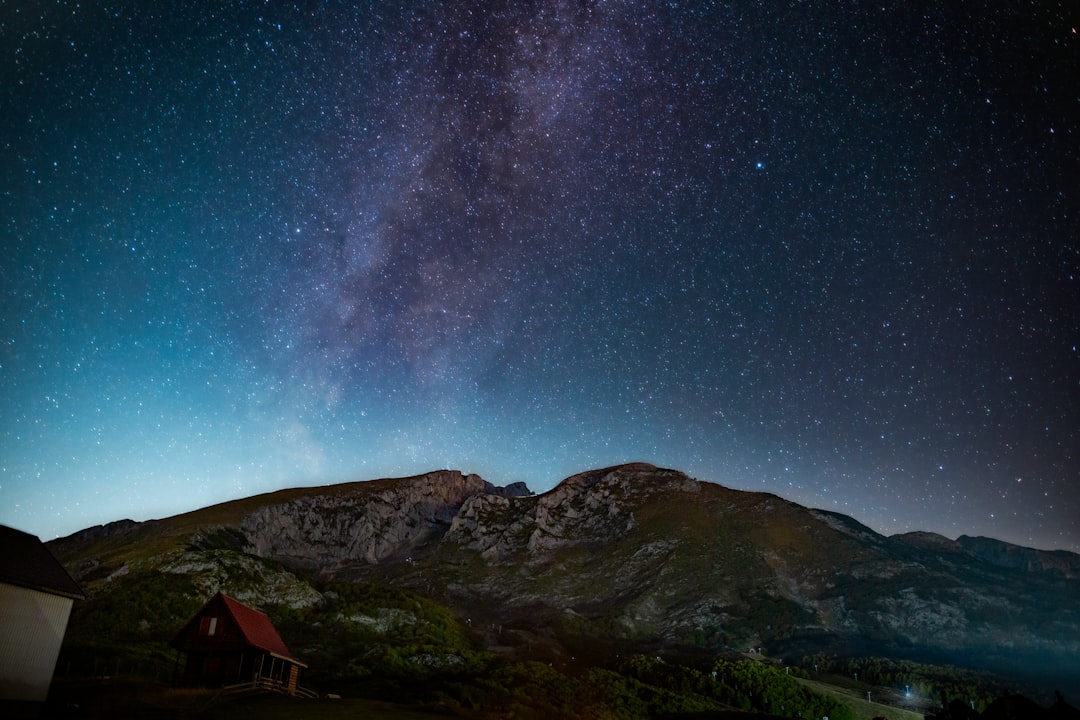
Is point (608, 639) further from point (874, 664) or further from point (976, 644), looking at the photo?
point (976, 644)

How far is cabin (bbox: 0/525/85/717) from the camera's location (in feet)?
124

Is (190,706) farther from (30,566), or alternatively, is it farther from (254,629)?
(254,629)

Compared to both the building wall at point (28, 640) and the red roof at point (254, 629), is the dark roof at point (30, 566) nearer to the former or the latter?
the building wall at point (28, 640)

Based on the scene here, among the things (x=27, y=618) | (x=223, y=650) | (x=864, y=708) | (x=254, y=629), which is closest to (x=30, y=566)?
(x=27, y=618)

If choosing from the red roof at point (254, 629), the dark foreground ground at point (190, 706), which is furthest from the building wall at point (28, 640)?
the red roof at point (254, 629)

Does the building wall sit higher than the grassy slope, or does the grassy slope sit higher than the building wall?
the building wall

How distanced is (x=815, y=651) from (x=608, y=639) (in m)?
56.8

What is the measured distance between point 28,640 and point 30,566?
4540mm

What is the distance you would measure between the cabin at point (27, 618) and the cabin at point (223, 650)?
47.3ft

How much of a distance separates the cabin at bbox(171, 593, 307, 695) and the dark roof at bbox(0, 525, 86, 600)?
13967mm

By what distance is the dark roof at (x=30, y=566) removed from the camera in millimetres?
38875

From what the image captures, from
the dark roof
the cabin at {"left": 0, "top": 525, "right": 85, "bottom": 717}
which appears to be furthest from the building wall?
the dark roof

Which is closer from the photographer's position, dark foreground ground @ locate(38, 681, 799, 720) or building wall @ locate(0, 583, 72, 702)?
building wall @ locate(0, 583, 72, 702)

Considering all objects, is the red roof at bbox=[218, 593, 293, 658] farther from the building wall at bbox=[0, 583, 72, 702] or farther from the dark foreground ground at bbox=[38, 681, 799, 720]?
the building wall at bbox=[0, 583, 72, 702]
